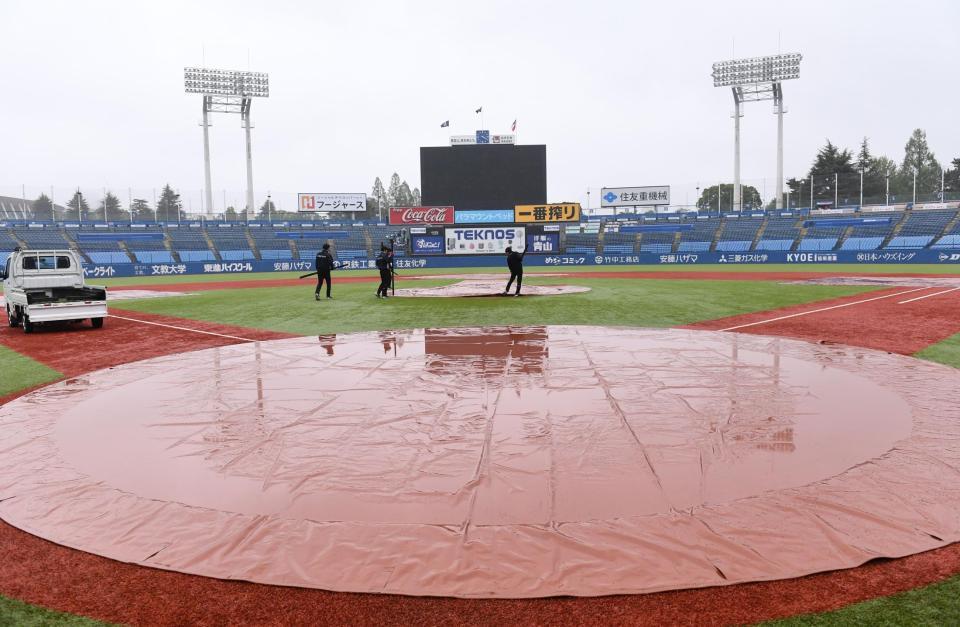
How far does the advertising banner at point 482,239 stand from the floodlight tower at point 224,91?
29814 mm

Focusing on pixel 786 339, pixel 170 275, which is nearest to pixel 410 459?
pixel 786 339

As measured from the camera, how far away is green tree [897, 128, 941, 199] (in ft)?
368

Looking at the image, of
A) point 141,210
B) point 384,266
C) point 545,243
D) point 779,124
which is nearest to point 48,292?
point 384,266

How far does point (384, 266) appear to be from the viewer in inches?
896

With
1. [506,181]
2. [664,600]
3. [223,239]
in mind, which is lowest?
[664,600]

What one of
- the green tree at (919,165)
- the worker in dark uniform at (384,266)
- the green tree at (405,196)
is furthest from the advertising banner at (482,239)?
the green tree at (405,196)

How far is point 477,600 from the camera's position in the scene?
Result: 3.54m

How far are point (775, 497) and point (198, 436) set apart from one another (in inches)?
225

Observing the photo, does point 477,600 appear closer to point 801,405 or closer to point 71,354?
point 801,405

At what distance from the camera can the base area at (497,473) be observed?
13.1 ft

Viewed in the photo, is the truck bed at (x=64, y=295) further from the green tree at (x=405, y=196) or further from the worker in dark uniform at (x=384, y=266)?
the green tree at (x=405, y=196)

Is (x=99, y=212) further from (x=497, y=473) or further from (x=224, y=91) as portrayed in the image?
(x=497, y=473)

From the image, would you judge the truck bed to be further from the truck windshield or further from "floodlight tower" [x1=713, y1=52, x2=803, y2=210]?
"floodlight tower" [x1=713, y1=52, x2=803, y2=210]

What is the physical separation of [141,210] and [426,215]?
4548cm
